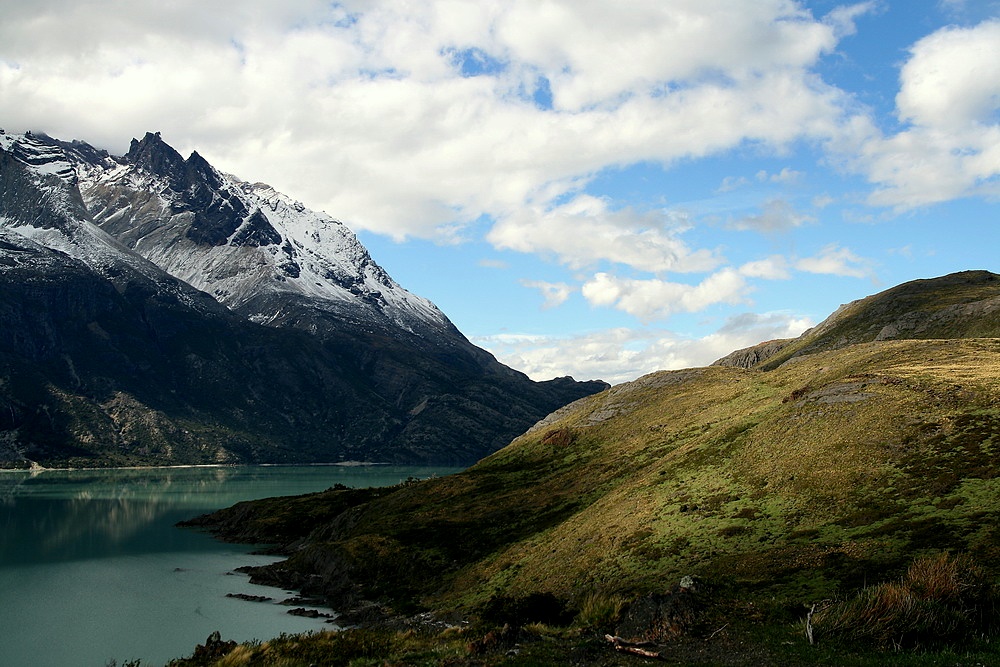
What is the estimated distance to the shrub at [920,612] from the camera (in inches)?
1123

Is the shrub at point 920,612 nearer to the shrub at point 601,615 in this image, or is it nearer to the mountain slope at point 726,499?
the mountain slope at point 726,499

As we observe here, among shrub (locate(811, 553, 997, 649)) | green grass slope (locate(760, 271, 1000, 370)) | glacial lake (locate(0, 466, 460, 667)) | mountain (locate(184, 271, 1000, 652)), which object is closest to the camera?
shrub (locate(811, 553, 997, 649))

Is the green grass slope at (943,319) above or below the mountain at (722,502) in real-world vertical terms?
above

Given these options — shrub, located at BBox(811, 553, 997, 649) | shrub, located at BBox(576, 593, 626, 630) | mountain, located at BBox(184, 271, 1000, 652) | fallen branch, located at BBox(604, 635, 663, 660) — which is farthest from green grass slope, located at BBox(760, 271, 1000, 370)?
fallen branch, located at BBox(604, 635, 663, 660)

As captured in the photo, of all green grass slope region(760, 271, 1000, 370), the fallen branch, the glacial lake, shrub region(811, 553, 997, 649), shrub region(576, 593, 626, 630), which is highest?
green grass slope region(760, 271, 1000, 370)

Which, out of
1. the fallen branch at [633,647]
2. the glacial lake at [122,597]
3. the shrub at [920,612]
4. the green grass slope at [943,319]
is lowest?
the glacial lake at [122,597]

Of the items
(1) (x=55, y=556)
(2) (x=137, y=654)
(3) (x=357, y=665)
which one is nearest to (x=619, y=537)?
(3) (x=357, y=665)

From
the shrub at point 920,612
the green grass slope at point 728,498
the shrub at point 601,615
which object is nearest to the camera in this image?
the shrub at point 920,612

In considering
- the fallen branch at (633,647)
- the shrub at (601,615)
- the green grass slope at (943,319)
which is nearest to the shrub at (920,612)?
the fallen branch at (633,647)

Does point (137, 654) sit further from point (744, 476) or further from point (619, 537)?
point (744, 476)

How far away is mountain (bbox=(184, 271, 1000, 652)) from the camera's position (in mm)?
45438

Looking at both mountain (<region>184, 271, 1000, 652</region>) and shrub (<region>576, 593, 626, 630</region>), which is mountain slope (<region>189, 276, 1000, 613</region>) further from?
shrub (<region>576, 593, 626, 630</region>)

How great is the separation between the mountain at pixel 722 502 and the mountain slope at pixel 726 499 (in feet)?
0.74

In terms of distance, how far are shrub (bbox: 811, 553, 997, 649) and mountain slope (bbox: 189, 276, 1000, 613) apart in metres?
6.55
